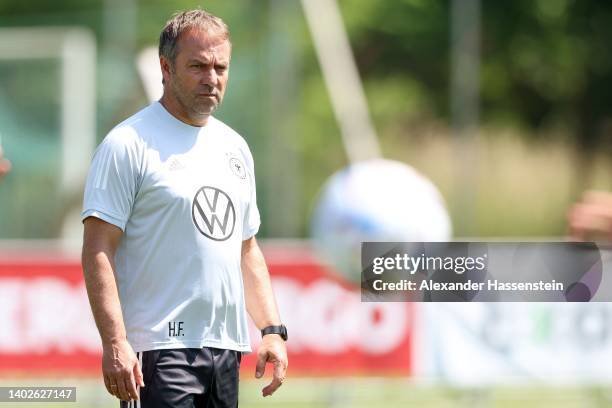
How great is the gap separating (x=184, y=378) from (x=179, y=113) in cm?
89

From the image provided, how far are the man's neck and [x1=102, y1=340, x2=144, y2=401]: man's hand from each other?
0.81 meters

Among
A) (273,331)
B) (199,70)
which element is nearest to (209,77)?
(199,70)

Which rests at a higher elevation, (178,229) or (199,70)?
(199,70)

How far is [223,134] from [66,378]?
7699mm

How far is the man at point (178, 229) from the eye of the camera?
4.95 meters

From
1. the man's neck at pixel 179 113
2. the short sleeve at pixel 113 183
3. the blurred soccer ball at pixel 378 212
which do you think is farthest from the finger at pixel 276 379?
the blurred soccer ball at pixel 378 212

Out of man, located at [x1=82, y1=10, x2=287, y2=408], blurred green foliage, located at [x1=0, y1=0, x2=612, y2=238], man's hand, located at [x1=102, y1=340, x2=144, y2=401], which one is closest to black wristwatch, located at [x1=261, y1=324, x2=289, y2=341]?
man, located at [x1=82, y1=10, x2=287, y2=408]

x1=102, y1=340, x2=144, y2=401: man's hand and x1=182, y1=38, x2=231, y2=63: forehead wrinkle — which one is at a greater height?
x1=182, y1=38, x2=231, y2=63: forehead wrinkle

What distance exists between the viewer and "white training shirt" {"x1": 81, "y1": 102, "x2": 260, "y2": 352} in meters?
4.96

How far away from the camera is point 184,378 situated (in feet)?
16.5

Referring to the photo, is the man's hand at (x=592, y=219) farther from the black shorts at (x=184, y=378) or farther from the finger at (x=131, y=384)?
the finger at (x=131, y=384)

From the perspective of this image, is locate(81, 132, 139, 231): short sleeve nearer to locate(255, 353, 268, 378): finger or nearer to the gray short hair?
the gray short hair

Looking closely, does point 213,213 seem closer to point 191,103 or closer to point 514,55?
point 191,103

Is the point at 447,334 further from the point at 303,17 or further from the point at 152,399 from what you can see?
the point at 303,17
